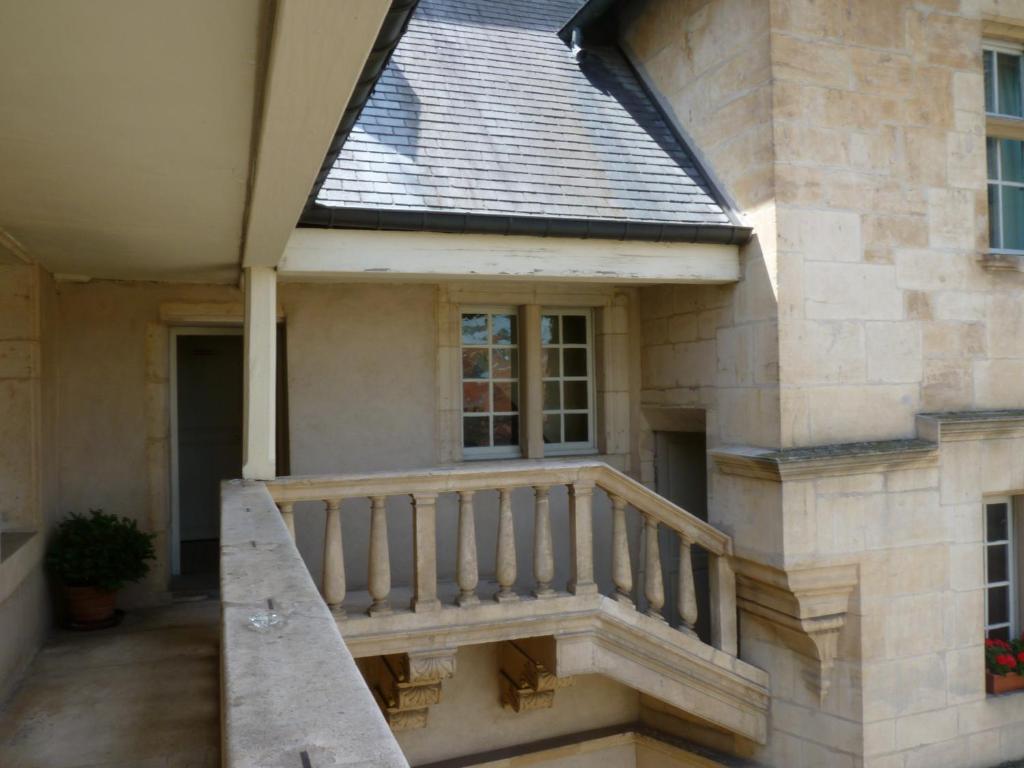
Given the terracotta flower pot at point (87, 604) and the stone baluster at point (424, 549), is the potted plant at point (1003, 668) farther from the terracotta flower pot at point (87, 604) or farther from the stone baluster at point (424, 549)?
the terracotta flower pot at point (87, 604)

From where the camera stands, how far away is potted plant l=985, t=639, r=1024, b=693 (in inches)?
213

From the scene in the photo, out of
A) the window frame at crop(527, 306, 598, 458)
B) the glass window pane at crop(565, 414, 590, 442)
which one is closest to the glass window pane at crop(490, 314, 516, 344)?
the window frame at crop(527, 306, 598, 458)

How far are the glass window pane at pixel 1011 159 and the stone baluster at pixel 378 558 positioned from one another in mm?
5112

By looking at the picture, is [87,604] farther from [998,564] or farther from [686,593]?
[998,564]

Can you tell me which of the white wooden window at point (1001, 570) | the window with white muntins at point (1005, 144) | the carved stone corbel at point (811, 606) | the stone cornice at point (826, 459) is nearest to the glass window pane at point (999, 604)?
the white wooden window at point (1001, 570)

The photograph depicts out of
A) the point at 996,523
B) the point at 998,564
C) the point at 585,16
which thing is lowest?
the point at 998,564

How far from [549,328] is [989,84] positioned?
3737mm

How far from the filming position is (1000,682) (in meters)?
5.39

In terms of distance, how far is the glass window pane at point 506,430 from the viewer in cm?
654

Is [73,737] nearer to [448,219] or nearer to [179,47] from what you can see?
[179,47]

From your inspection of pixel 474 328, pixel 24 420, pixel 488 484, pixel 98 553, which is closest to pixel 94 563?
pixel 98 553

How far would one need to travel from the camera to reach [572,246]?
5.08 metres

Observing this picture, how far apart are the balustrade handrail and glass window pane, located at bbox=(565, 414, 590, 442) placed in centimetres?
175

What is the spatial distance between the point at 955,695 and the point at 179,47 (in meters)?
5.77
